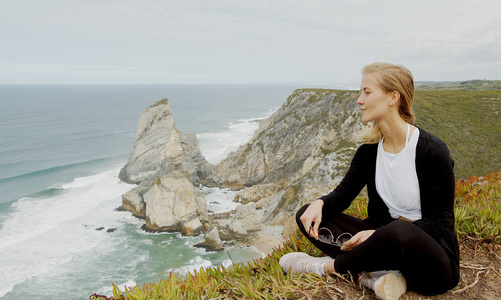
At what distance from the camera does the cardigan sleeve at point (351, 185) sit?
3805 mm

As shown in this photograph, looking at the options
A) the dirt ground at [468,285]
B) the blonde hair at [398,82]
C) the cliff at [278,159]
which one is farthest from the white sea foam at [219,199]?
the blonde hair at [398,82]

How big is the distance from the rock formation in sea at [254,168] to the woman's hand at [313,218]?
75.6 ft

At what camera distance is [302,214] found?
388cm

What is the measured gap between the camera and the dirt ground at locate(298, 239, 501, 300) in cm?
320

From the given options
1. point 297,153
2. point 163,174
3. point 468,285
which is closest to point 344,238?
point 468,285

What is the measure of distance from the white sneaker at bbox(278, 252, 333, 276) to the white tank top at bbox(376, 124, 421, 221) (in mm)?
992

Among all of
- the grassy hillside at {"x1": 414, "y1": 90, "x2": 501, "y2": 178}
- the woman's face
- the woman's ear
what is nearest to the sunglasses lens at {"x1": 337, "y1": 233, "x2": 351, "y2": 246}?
the woman's face

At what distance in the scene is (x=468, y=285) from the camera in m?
3.33

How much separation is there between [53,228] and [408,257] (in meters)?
35.5

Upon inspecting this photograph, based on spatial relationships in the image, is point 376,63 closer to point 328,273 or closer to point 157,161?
point 328,273

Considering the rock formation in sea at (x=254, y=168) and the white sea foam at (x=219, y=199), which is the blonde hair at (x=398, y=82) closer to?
the rock formation in sea at (x=254, y=168)

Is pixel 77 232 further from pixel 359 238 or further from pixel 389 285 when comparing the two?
pixel 389 285

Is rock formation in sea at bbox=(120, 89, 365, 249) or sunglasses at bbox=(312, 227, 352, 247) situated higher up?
sunglasses at bbox=(312, 227, 352, 247)

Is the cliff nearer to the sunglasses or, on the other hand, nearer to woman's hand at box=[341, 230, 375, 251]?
the sunglasses
